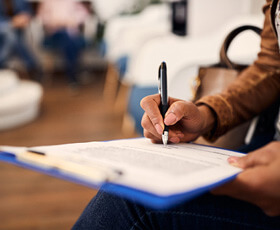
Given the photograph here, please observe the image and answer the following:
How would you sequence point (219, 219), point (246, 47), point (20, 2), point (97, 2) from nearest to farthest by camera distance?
point (219, 219) < point (246, 47) < point (20, 2) < point (97, 2)

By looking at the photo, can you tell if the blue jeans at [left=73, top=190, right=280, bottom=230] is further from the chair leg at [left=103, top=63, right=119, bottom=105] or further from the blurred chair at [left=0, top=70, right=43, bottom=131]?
the chair leg at [left=103, top=63, right=119, bottom=105]

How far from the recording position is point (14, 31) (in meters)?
3.67

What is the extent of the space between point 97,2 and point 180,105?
5.03 metres

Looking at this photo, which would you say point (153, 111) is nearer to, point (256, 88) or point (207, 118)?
point (207, 118)

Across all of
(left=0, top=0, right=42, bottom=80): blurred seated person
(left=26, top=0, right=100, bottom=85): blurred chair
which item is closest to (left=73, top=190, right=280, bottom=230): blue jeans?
(left=0, top=0, right=42, bottom=80): blurred seated person

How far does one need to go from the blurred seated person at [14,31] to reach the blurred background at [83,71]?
0.04 ft

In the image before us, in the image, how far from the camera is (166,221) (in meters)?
0.46

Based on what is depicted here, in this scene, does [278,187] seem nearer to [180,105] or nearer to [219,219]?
[219,219]

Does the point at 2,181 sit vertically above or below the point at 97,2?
below

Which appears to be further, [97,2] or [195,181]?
[97,2]

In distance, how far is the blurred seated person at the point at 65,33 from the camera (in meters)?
4.04

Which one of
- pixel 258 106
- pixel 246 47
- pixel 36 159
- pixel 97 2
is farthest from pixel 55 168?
pixel 97 2

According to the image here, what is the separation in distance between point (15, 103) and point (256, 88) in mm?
2178

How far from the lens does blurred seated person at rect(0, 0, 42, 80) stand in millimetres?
3514
